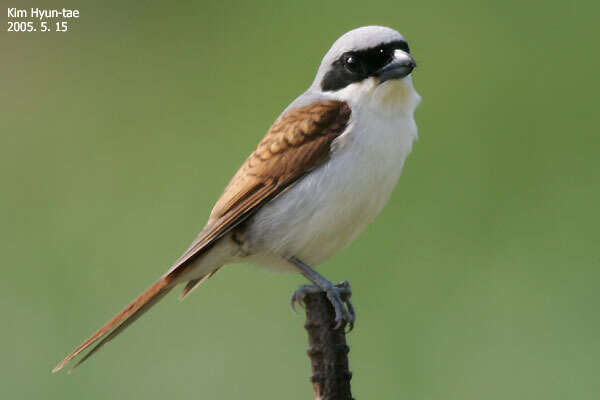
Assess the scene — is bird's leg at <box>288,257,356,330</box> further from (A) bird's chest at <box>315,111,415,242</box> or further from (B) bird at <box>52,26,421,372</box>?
(A) bird's chest at <box>315,111,415,242</box>

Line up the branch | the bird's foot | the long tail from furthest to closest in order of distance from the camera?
the long tail, the bird's foot, the branch

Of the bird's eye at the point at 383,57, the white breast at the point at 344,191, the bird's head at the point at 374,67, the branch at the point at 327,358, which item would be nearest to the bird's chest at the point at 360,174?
the white breast at the point at 344,191

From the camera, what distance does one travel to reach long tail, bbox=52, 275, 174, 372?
3.42 m

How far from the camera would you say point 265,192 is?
3.58m

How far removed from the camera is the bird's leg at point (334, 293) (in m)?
3.21

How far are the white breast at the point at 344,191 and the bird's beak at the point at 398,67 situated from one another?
112mm

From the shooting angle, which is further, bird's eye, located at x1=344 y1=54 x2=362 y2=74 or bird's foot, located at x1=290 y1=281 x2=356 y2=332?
bird's eye, located at x1=344 y1=54 x2=362 y2=74

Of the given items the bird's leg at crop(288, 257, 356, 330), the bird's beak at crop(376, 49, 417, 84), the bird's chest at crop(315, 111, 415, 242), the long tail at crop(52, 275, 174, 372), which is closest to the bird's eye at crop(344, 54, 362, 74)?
the bird's beak at crop(376, 49, 417, 84)

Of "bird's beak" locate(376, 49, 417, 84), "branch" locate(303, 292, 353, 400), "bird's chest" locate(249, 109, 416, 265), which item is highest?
"bird's beak" locate(376, 49, 417, 84)

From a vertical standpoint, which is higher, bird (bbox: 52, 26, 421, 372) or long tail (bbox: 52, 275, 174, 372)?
bird (bbox: 52, 26, 421, 372)

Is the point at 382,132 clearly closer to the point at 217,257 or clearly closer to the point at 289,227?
the point at 289,227

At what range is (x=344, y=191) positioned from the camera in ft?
11.4

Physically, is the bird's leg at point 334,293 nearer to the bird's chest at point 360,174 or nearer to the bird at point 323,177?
the bird at point 323,177

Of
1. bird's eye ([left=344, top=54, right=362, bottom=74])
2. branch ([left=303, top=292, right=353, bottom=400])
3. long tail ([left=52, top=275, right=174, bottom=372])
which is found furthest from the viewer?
bird's eye ([left=344, top=54, right=362, bottom=74])
